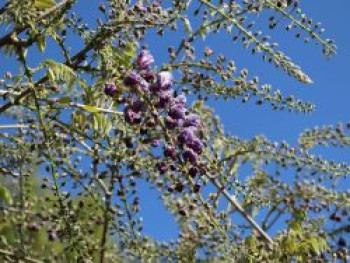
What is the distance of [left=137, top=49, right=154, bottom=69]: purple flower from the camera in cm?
237

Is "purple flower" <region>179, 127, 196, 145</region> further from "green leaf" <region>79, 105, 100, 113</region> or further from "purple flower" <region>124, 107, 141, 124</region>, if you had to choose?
"green leaf" <region>79, 105, 100, 113</region>

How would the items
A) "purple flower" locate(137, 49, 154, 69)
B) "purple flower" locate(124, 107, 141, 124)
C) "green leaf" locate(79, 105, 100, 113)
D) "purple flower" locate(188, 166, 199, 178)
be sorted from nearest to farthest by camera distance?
"purple flower" locate(188, 166, 199, 178) < "purple flower" locate(124, 107, 141, 124) < "purple flower" locate(137, 49, 154, 69) < "green leaf" locate(79, 105, 100, 113)

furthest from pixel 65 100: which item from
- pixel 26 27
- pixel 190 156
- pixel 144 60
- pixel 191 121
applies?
pixel 190 156

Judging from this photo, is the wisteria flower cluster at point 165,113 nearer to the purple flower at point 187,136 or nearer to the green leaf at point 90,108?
the purple flower at point 187,136

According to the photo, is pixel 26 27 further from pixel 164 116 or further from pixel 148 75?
pixel 164 116

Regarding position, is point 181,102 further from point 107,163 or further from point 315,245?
point 107,163

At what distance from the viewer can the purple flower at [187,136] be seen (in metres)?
2.15

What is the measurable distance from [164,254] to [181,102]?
2.02 m

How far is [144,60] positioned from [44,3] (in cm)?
51

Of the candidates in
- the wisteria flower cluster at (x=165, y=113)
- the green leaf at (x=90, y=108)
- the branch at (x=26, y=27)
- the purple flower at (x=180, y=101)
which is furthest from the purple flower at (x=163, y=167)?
the branch at (x=26, y=27)

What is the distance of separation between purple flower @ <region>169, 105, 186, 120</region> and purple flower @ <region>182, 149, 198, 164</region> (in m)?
0.14

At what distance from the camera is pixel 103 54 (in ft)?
8.53

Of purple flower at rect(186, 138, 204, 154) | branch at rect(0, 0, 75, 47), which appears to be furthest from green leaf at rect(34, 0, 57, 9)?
purple flower at rect(186, 138, 204, 154)

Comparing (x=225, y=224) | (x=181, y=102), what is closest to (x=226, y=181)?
(x=225, y=224)
